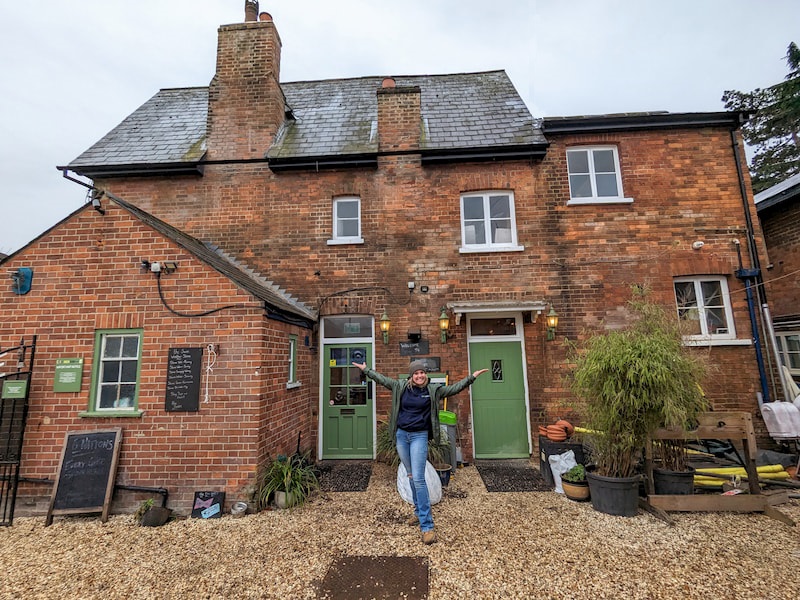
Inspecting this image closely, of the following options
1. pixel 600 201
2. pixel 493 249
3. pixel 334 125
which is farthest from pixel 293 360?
pixel 600 201

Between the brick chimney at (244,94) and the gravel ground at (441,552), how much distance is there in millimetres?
7267

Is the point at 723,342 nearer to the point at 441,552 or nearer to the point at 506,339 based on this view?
the point at 506,339

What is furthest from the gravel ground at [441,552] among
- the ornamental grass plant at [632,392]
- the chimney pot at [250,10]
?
the chimney pot at [250,10]

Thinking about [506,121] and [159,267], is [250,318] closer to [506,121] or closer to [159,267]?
[159,267]

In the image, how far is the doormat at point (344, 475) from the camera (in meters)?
5.83

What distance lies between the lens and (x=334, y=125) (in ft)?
29.5

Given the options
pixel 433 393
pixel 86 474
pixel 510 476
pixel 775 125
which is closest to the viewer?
pixel 433 393

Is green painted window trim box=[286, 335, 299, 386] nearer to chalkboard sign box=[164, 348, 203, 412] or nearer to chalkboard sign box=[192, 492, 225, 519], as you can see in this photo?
chalkboard sign box=[164, 348, 203, 412]

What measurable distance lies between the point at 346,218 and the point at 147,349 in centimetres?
453

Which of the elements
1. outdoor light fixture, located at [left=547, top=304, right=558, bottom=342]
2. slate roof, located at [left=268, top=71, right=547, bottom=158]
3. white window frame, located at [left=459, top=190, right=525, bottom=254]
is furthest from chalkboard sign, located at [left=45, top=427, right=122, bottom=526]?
outdoor light fixture, located at [left=547, top=304, right=558, bottom=342]

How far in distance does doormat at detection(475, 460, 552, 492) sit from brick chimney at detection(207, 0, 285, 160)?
8.10 m

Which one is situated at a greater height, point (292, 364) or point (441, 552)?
point (292, 364)

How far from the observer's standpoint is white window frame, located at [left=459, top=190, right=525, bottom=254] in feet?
25.1

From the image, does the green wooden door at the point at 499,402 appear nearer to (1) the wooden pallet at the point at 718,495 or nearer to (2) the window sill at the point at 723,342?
(1) the wooden pallet at the point at 718,495
